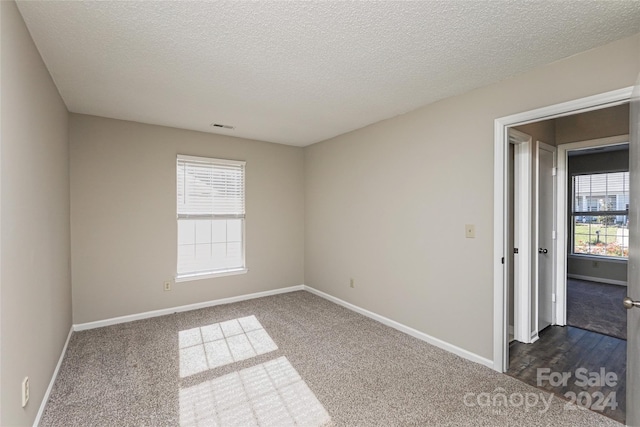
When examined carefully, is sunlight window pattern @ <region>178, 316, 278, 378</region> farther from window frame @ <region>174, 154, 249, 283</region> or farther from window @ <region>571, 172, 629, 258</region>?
window @ <region>571, 172, 629, 258</region>

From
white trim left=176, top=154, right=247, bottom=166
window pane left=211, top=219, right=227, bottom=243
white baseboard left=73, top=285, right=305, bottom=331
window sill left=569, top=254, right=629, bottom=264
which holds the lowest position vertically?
white baseboard left=73, top=285, right=305, bottom=331

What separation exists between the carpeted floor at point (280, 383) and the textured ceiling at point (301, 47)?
7.85 feet

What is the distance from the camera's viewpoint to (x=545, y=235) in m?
3.42

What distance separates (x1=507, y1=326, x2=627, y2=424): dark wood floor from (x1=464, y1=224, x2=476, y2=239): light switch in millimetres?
1149

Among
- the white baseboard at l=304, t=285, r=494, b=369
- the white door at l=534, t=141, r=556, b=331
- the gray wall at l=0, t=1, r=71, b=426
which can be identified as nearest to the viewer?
the gray wall at l=0, t=1, r=71, b=426

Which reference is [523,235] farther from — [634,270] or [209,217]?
[209,217]

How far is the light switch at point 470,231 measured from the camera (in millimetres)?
2676

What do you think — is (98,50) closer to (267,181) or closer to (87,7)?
(87,7)

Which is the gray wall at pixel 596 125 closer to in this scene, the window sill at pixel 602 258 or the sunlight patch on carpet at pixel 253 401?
the window sill at pixel 602 258

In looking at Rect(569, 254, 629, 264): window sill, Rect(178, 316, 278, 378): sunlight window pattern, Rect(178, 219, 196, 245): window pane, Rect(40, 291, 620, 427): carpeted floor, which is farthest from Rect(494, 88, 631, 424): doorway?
Rect(178, 219, 196, 245): window pane

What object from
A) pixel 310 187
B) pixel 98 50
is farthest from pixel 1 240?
pixel 310 187

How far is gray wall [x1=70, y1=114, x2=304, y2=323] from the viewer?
3.34 meters

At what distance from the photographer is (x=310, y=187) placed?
4.86 meters

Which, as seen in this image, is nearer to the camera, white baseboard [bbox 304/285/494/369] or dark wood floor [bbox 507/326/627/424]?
dark wood floor [bbox 507/326/627/424]
